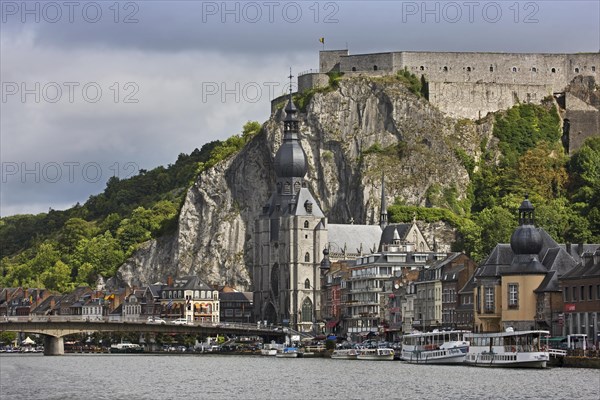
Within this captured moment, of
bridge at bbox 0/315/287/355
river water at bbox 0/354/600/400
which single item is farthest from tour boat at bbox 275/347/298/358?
river water at bbox 0/354/600/400

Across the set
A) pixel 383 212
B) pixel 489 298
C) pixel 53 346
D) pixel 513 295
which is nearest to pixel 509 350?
pixel 513 295

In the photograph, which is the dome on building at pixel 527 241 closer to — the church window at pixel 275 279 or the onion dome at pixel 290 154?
the church window at pixel 275 279

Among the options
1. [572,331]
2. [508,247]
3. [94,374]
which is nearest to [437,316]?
[508,247]

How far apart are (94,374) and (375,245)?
86790 millimetres

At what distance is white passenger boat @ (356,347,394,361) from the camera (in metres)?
135

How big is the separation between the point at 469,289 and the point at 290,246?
181ft

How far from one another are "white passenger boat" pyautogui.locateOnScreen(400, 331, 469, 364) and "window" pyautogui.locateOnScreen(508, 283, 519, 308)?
4.38 metres

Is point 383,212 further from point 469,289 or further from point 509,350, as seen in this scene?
point 509,350

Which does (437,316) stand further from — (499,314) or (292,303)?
(292,303)

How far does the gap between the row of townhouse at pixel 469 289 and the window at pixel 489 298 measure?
A: 0.25 ft

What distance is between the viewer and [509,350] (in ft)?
367

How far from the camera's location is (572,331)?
11862 centimetres

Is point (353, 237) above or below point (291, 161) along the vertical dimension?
below

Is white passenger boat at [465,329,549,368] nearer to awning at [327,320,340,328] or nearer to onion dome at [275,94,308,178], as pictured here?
awning at [327,320,340,328]
